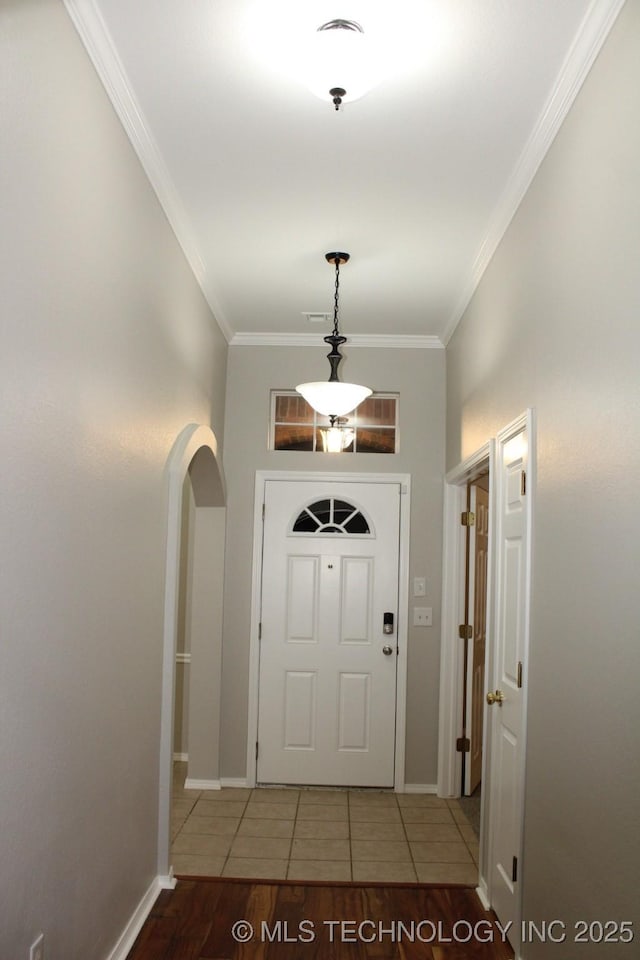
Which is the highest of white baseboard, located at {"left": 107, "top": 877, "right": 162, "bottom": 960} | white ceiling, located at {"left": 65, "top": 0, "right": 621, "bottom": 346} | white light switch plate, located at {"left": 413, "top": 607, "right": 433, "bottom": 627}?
white ceiling, located at {"left": 65, "top": 0, "right": 621, "bottom": 346}

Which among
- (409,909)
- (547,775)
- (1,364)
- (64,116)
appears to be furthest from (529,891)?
(64,116)

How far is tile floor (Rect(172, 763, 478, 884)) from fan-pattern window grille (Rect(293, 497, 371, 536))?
1679 millimetres

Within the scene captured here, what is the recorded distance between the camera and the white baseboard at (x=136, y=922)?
272 cm

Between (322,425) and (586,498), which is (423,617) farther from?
(586,498)

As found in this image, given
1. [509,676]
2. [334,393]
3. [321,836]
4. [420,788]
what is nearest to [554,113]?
[334,393]

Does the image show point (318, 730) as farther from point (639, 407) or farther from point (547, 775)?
point (639, 407)

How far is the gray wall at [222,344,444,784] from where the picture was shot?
5.00 m

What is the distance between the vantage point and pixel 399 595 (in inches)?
200

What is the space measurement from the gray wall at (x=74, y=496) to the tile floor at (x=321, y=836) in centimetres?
78

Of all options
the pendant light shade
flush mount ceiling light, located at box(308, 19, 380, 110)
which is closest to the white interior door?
the pendant light shade

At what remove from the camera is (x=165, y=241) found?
10.5 ft

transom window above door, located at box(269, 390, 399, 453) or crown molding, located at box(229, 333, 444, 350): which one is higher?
crown molding, located at box(229, 333, 444, 350)

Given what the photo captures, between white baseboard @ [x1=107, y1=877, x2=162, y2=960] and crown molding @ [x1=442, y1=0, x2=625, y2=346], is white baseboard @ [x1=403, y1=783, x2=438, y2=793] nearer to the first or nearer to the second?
white baseboard @ [x1=107, y1=877, x2=162, y2=960]

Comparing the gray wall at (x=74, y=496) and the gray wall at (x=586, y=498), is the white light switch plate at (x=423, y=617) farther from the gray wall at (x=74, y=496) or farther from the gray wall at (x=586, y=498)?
the gray wall at (x=586, y=498)
